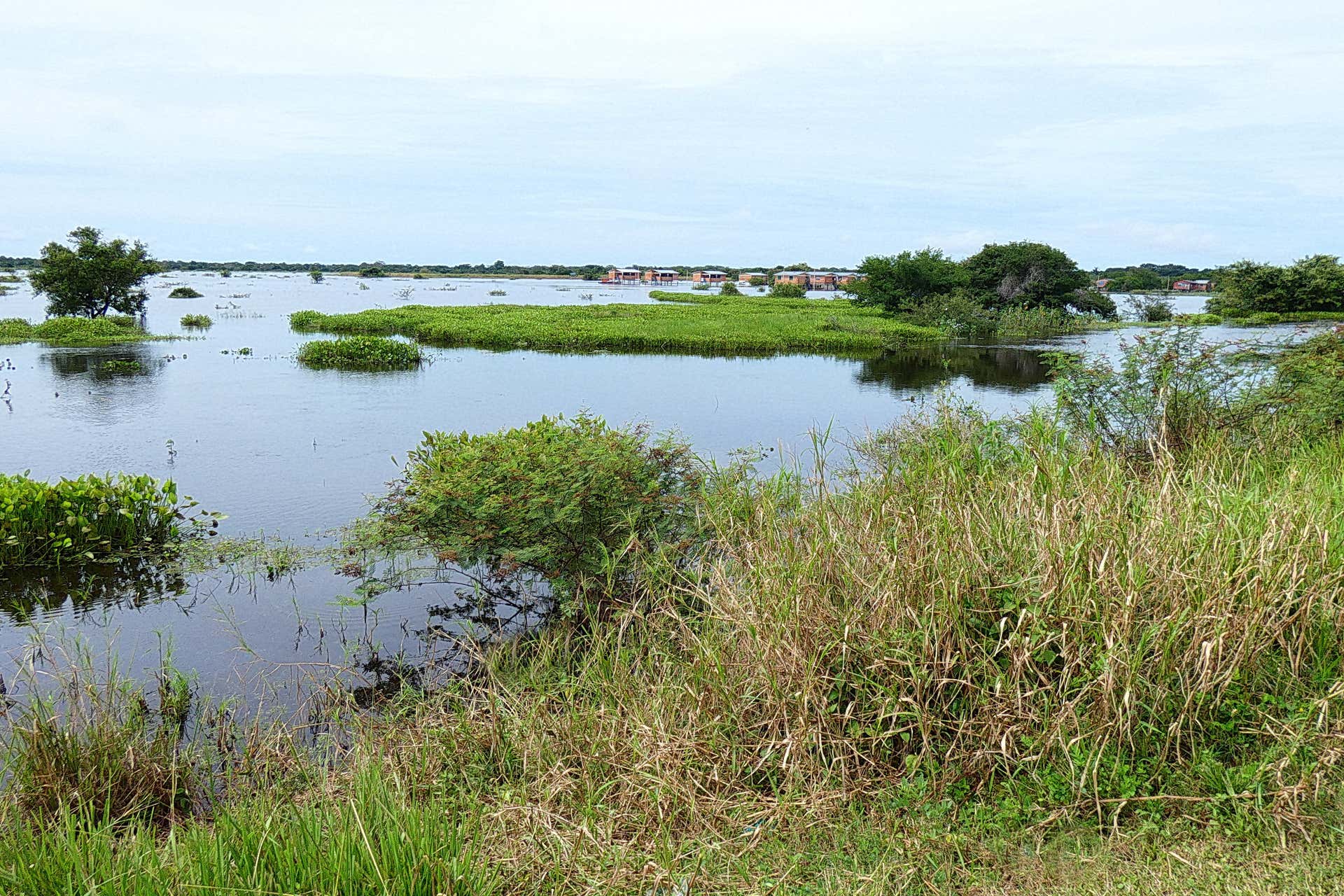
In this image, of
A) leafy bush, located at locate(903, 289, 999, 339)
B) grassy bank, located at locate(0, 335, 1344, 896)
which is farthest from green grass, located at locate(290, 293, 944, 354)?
grassy bank, located at locate(0, 335, 1344, 896)

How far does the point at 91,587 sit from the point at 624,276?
131m

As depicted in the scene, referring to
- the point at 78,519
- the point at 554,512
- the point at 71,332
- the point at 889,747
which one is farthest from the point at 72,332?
the point at 889,747

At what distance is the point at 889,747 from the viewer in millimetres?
3695

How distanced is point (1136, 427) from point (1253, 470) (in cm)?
211

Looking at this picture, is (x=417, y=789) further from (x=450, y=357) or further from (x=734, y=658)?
(x=450, y=357)

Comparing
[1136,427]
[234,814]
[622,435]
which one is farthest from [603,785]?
[1136,427]

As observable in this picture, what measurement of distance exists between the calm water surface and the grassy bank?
1.89 meters

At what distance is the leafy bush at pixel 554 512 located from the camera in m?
6.21

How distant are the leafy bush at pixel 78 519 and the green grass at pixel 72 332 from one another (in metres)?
23.4

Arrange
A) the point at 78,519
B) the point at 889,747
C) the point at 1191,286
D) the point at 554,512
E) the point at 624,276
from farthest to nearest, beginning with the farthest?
the point at 624,276 → the point at 1191,286 → the point at 78,519 → the point at 554,512 → the point at 889,747

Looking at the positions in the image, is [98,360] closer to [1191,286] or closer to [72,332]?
[72,332]

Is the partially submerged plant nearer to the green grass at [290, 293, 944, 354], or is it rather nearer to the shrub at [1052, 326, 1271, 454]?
the green grass at [290, 293, 944, 354]

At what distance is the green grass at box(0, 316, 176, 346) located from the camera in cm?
2823

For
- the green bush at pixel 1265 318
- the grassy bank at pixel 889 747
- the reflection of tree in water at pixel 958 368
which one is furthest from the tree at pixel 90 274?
the green bush at pixel 1265 318
